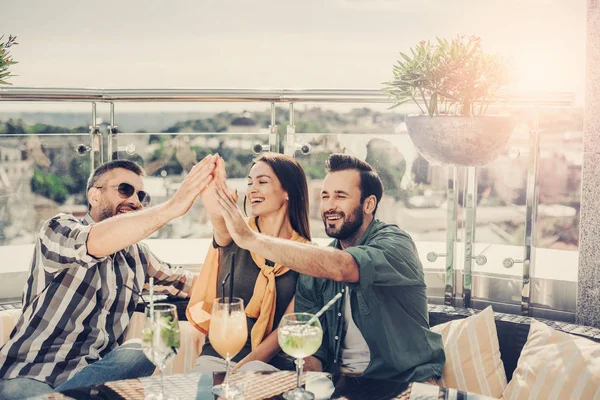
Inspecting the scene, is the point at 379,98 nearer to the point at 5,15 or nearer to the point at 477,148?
the point at 477,148

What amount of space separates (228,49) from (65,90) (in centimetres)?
4186

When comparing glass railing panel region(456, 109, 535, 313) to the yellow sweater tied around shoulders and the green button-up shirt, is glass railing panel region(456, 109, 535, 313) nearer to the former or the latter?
the green button-up shirt

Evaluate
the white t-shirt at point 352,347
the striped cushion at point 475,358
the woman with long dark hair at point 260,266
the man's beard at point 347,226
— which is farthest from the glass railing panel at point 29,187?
the striped cushion at point 475,358

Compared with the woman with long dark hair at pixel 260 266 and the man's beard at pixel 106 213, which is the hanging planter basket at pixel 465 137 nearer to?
the woman with long dark hair at pixel 260 266

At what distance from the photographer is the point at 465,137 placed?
9.61 feet

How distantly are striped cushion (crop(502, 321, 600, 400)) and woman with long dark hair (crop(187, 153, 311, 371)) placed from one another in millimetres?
908

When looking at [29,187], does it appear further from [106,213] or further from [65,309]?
[65,309]

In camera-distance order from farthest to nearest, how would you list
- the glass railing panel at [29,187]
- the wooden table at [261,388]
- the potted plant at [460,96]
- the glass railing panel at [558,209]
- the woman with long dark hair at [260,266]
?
the glass railing panel at [29,187]
the glass railing panel at [558,209]
the potted plant at [460,96]
the woman with long dark hair at [260,266]
the wooden table at [261,388]

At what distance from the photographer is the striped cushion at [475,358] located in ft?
9.18

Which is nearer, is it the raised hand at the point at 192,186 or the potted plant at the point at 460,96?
the raised hand at the point at 192,186

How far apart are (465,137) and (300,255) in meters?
0.92

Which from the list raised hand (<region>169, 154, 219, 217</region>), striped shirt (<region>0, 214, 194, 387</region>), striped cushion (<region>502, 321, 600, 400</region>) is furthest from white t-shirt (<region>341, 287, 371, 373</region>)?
striped shirt (<region>0, 214, 194, 387</region>)

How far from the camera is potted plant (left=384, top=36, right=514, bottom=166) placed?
9.52 feet

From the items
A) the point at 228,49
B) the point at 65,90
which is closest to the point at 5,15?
the point at 228,49
